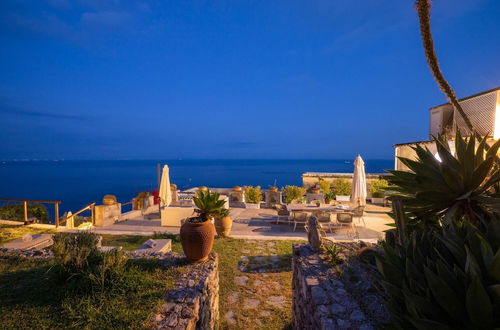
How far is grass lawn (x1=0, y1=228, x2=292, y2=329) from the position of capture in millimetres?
2709

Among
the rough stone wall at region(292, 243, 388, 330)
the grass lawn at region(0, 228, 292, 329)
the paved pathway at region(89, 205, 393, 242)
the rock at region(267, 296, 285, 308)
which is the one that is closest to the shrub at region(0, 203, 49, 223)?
the paved pathway at region(89, 205, 393, 242)

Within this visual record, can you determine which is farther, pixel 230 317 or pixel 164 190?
pixel 164 190

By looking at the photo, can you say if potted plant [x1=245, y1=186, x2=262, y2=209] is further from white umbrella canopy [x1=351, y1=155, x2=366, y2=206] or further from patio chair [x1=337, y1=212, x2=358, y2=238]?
patio chair [x1=337, y1=212, x2=358, y2=238]

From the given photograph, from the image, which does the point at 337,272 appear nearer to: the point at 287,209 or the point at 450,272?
the point at 450,272

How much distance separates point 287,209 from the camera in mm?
9414

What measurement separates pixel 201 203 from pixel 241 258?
7.34 feet

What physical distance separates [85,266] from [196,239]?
1547mm

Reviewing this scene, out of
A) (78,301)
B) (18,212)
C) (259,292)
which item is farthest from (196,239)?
(18,212)

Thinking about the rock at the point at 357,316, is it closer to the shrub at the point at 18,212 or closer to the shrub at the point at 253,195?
the shrub at the point at 253,195

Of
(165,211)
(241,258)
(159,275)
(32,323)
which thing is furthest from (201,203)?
(165,211)

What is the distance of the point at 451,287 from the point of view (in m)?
1.79

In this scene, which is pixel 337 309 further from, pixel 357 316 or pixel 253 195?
pixel 253 195

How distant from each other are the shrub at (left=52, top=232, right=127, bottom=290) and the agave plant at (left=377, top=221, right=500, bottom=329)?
3.27 meters

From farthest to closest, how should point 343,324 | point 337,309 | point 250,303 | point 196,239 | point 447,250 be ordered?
1. point 250,303
2. point 196,239
3. point 337,309
4. point 343,324
5. point 447,250
